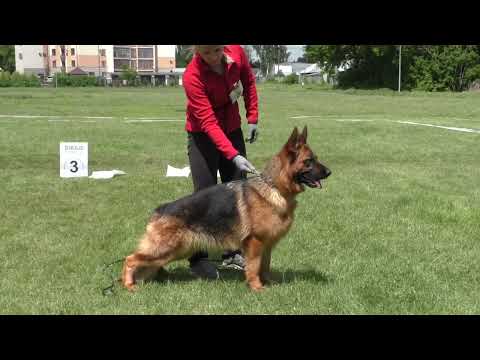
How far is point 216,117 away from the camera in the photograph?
5.79 metres

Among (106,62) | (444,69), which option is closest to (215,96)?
(444,69)

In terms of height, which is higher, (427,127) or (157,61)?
(157,61)

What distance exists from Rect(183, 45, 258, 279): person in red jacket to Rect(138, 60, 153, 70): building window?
128400 mm

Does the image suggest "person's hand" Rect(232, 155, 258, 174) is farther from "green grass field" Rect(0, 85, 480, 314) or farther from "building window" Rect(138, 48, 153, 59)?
"building window" Rect(138, 48, 153, 59)

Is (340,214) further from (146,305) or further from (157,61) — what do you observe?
(157,61)

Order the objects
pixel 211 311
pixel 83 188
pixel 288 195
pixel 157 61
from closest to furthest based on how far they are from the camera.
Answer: pixel 211 311, pixel 288 195, pixel 83 188, pixel 157 61

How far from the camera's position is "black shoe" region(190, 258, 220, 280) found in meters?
5.97

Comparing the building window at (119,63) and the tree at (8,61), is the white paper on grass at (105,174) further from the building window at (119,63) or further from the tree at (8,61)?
the tree at (8,61)

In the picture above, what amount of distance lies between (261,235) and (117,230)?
3122mm

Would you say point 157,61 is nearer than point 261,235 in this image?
No

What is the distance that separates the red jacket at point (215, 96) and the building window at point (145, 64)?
422ft

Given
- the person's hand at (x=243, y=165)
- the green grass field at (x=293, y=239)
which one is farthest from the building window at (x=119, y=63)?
the person's hand at (x=243, y=165)
